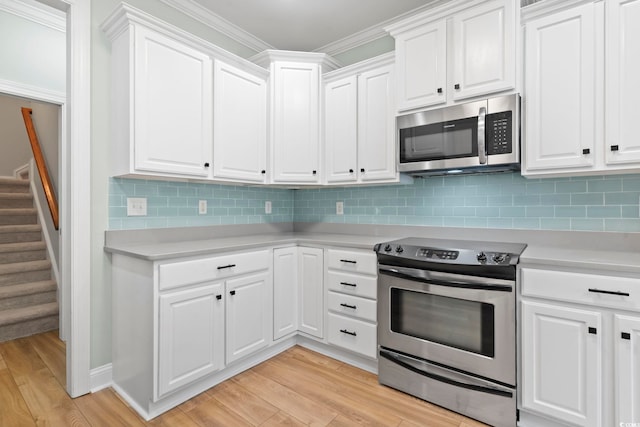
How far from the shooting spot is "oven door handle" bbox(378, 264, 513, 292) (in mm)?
1724

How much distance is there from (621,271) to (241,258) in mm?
2060

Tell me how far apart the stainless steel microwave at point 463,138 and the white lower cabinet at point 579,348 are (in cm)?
73

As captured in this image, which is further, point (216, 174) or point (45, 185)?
point (45, 185)

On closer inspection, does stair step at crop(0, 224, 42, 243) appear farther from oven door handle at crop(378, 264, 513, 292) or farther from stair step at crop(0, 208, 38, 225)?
oven door handle at crop(378, 264, 513, 292)

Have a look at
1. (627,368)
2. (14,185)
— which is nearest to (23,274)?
(14,185)

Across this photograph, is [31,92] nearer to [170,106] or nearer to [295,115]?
[170,106]

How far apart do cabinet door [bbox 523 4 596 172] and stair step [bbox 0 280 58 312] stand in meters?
4.27

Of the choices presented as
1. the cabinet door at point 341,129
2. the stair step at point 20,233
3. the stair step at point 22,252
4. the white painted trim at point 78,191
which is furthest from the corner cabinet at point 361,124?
the stair step at point 20,233

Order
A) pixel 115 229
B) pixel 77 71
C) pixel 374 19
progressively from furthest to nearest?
pixel 374 19, pixel 115 229, pixel 77 71

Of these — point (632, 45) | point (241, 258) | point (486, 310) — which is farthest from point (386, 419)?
point (632, 45)

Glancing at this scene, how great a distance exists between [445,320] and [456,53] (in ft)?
5.57

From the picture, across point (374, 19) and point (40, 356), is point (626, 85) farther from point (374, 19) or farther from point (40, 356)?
point (40, 356)

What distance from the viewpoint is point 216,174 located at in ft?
7.86

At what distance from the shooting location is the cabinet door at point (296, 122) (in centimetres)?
277
